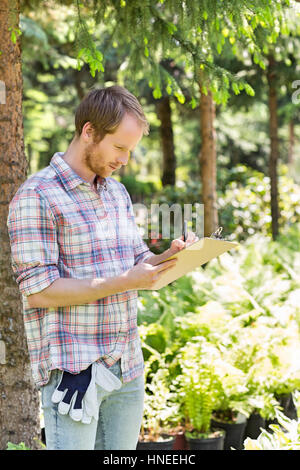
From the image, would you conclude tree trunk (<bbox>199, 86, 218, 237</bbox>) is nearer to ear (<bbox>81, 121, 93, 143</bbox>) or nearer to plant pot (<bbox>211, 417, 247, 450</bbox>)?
plant pot (<bbox>211, 417, 247, 450</bbox>)

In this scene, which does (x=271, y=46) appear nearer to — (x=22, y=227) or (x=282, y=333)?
(x=282, y=333)

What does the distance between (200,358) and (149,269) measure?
2308 mm

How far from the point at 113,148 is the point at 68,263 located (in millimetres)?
443

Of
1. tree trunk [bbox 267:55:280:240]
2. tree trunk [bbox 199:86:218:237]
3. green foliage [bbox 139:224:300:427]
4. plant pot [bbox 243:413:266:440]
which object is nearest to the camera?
green foliage [bbox 139:224:300:427]

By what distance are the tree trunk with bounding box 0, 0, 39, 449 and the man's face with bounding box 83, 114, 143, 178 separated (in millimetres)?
1008

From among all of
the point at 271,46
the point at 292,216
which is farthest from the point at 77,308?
the point at 292,216

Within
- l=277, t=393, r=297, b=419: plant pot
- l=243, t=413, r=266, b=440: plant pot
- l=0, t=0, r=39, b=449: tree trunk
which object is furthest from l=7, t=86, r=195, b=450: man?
l=277, t=393, r=297, b=419: plant pot

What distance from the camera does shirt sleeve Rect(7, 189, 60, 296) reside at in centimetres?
182

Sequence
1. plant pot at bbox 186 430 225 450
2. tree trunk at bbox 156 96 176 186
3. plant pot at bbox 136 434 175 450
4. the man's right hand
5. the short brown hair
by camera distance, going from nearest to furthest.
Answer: the man's right hand, the short brown hair, plant pot at bbox 136 434 175 450, plant pot at bbox 186 430 225 450, tree trunk at bbox 156 96 176 186

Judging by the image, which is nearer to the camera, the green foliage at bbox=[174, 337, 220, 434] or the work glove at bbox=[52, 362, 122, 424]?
the work glove at bbox=[52, 362, 122, 424]

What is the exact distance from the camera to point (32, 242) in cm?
183

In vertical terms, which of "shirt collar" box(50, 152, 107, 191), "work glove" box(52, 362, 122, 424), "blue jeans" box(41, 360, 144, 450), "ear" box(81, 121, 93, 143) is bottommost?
"blue jeans" box(41, 360, 144, 450)

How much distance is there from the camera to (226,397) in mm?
3826

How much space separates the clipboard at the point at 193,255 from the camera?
1849 millimetres
